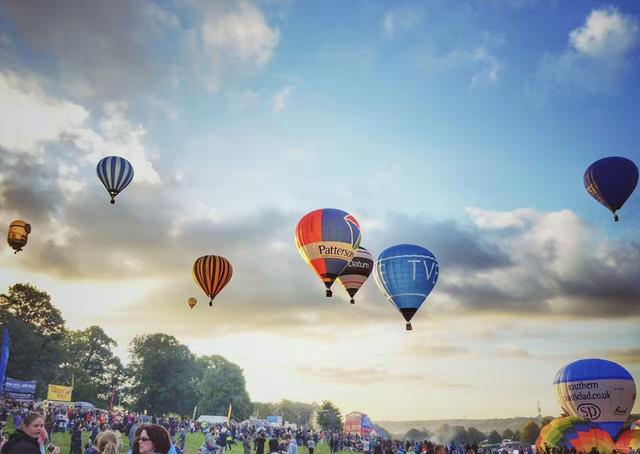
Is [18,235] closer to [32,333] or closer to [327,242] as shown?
[327,242]

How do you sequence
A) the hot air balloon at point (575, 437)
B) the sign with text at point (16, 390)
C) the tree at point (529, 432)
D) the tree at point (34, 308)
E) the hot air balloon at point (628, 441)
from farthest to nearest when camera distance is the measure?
the tree at point (529, 432), the tree at point (34, 308), the sign with text at point (16, 390), the hot air balloon at point (628, 441), the hot air balloon at point (575, 437)

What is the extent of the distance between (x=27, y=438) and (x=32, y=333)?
65734mm

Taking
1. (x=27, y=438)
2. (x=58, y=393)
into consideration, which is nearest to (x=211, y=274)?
(x=27, y=438)

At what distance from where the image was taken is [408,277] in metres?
28.7

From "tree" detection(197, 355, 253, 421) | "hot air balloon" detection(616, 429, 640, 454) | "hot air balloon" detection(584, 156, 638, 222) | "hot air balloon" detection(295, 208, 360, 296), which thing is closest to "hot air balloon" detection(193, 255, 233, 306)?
"hot air balloon" detection(295, 208, 360, 296)

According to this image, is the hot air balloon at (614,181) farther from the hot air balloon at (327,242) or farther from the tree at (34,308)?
the tree at (34,308)

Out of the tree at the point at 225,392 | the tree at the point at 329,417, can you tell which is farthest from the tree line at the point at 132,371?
the tree at the point at 329,417

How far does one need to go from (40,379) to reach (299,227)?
52619 millimetres

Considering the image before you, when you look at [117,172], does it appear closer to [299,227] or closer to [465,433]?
[299,227]

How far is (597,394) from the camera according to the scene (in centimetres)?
3247

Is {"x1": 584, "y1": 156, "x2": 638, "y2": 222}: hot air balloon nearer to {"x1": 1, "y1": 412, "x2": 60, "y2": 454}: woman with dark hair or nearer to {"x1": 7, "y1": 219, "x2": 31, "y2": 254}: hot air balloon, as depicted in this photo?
{"x1": 1, "y1": 412, "x2": 60, "y2": 454}: woman with dark hair

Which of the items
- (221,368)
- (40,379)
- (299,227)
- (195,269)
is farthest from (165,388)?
(299,227)

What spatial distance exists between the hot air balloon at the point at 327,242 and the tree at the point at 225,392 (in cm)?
6515

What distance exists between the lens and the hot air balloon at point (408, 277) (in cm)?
2867
